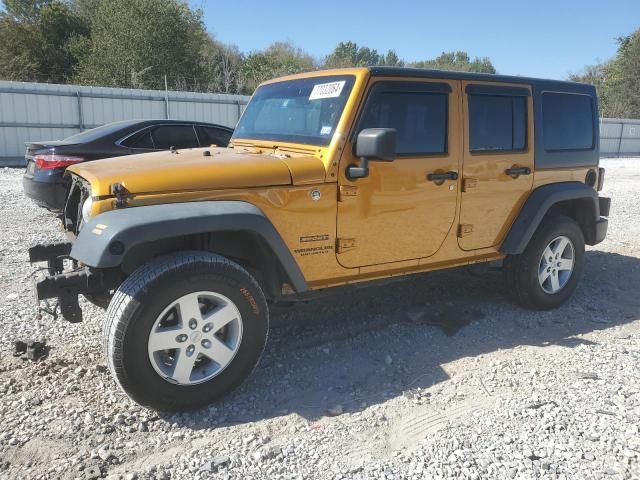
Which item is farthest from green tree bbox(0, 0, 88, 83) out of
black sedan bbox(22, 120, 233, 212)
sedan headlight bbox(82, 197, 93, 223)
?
sedan headlight bbox(82, 197, 93, 223)

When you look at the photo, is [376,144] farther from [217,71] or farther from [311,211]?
[217,71]

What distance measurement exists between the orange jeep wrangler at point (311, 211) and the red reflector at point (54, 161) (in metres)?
3.73

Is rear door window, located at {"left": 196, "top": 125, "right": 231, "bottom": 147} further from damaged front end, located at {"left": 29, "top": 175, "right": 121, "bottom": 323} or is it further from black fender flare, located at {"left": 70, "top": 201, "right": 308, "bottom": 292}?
black fender flare, located at {"left": 70, "top": 201, "right": 308, "bottom": 292}

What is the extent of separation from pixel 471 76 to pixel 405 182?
111cm

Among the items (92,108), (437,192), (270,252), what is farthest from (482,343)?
(92,108)

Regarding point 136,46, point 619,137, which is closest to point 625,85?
point 619,137

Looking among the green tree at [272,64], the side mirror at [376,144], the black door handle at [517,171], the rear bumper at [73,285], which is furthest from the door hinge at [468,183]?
the green tree at [272,64]

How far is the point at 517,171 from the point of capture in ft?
15.1

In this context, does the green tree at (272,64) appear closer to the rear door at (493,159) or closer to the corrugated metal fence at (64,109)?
the corrugated metal fence at (64,109)

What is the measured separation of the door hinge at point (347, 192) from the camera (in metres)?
3.66

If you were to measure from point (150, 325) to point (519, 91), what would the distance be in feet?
11.7

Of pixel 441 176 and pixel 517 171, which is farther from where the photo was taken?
pixel 517 171

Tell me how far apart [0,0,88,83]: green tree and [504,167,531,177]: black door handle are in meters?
29.0

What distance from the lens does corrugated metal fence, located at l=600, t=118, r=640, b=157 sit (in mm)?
28422
